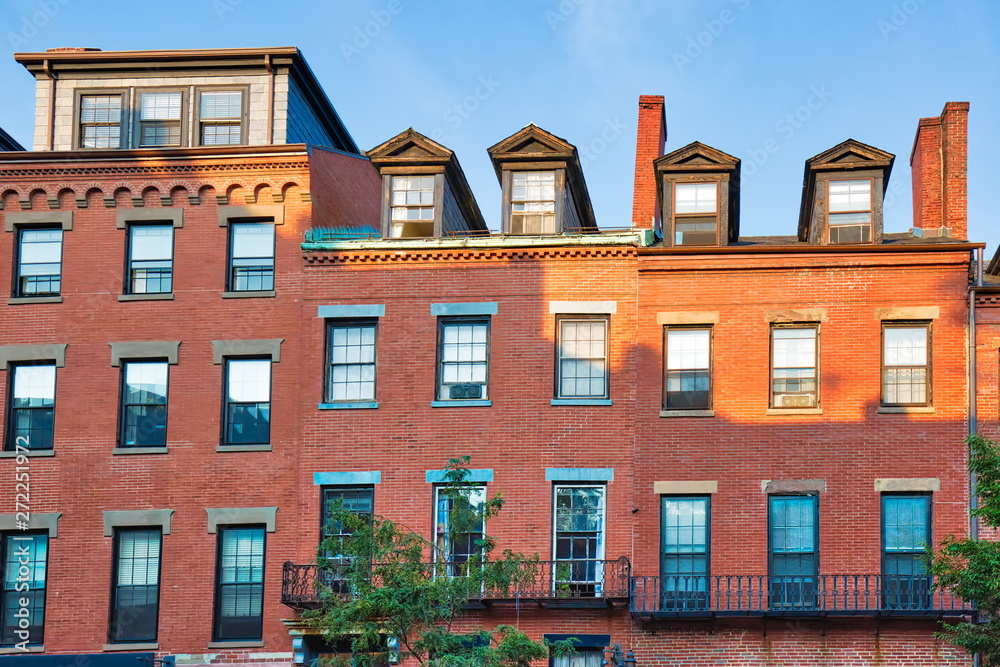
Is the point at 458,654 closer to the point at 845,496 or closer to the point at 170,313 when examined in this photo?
the point at 845,496

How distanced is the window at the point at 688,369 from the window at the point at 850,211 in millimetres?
3705

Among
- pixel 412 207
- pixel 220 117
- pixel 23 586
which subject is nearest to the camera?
pixel 23 586

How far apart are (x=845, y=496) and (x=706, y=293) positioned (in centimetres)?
514

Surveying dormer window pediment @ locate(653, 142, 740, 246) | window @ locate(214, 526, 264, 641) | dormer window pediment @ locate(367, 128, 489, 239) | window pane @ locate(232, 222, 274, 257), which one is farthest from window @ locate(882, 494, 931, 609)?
window pane @ locate(232, 222, 274, 257)

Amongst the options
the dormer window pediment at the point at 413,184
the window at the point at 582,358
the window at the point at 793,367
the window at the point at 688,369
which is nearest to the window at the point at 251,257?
the dormer window pediment at the point at 413,184

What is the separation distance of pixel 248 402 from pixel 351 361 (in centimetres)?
244

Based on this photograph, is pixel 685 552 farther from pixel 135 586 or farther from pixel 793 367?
pixel 135 586

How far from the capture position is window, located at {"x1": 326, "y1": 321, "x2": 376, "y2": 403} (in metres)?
31.4

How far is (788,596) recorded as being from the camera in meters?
29.0

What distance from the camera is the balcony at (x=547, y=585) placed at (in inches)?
1141

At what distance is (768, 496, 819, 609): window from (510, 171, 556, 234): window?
7.97m

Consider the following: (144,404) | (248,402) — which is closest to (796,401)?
(248,402)

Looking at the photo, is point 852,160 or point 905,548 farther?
point 852,160

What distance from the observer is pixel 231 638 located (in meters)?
30.4
